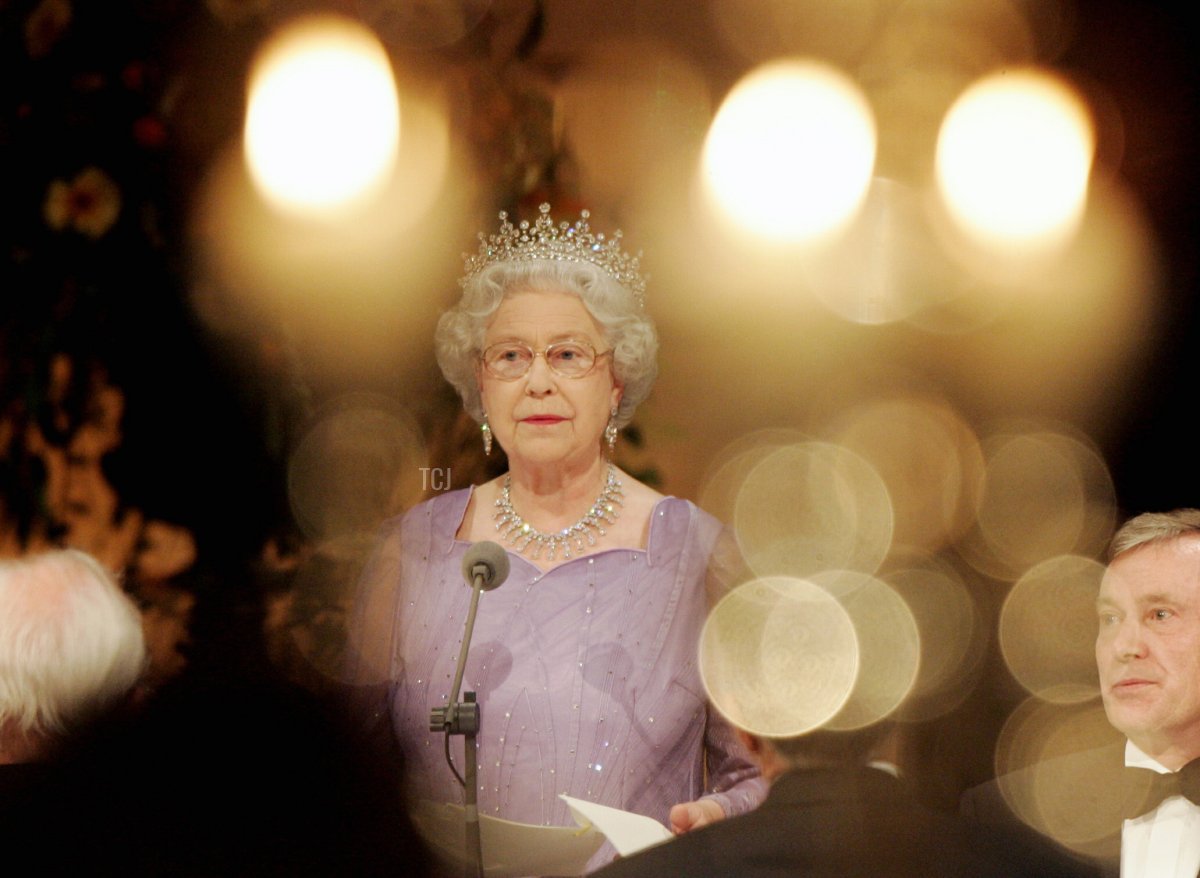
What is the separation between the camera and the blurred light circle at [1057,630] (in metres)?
3.17

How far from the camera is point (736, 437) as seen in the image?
3.42m

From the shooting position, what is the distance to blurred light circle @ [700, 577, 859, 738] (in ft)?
7.05

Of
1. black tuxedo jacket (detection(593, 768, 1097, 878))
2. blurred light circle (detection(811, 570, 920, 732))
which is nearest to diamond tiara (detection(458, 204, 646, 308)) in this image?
blurred light circle (detection(811, 570, 920, 732))

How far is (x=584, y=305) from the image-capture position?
9.29ft

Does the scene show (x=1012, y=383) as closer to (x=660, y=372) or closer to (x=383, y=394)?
(x=660, y=372)

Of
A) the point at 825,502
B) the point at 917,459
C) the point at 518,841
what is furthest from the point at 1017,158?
the point at 518,841

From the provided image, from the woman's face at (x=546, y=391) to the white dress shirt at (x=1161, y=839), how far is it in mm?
1277

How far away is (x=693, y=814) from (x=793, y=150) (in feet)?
5.67

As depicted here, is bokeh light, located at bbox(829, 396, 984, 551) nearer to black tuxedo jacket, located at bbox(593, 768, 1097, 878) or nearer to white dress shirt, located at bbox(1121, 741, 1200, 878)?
white dress shirt, located at bbox(1121, 741, 1200, 878)

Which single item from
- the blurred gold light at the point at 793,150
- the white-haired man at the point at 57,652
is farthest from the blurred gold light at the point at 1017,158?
the white-haired man at the point at 57,652

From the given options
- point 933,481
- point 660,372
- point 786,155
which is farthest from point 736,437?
point 786,155

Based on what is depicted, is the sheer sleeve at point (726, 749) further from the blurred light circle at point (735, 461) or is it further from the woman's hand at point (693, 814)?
the blurred light circle at point (735, 461)

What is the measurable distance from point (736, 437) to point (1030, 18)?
1.30 meters

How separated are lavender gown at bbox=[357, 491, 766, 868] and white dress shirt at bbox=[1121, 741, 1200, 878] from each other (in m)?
0.71
